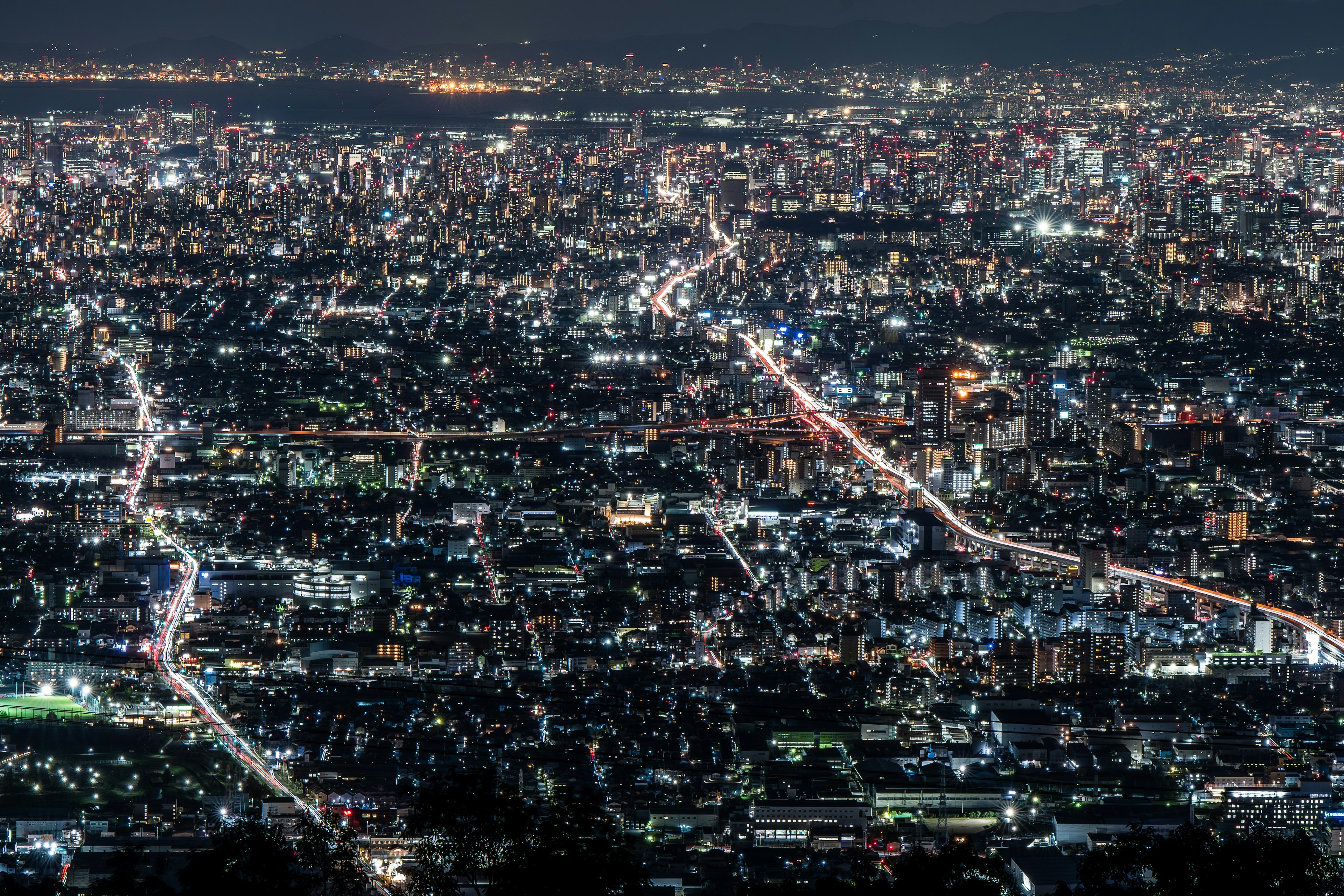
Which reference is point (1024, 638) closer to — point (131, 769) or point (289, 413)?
point (131, 769)

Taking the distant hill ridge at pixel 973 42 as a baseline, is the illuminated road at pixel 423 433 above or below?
below

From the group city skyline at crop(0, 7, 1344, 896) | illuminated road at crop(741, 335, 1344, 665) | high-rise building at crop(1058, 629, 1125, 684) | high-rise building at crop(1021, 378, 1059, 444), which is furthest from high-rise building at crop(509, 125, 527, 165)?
high-rise building at crop(1058, 629, 1125, 684)

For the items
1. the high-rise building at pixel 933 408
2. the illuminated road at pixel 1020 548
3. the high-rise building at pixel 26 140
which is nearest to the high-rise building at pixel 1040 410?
the high-rise building at pixel 933 408

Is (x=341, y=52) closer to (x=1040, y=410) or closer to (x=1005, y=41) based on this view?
(x=1005, y=41)

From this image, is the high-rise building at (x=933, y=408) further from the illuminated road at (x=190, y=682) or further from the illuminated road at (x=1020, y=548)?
the illuminated road at (x=190, y=682)

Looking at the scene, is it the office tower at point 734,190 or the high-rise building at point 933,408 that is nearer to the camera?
the high-rise building at point 933,408

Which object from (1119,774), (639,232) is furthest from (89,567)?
(639,232)
